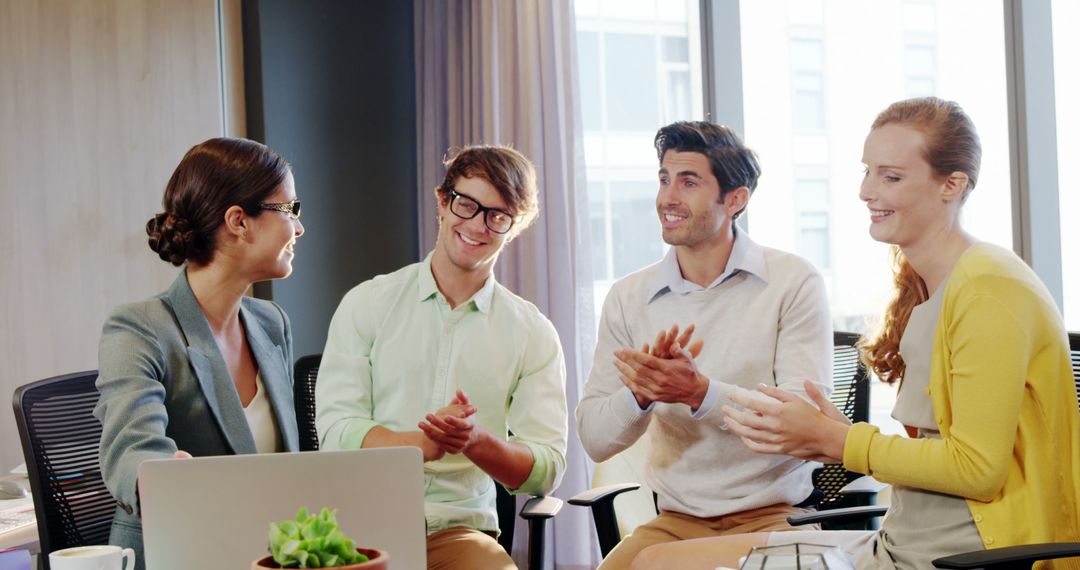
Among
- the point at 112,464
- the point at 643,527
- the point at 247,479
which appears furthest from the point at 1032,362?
the point at 112,464

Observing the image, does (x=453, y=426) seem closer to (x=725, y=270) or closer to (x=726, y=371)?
(x=726, y=371)

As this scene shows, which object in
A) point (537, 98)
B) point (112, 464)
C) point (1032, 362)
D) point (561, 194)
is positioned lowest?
point (112, 464)

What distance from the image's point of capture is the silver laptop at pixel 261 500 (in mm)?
1442

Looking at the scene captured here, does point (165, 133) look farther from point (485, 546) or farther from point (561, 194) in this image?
point (485, 546)

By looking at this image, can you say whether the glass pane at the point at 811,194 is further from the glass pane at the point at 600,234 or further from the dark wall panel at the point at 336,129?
the dark wall panel at the point at 336,129

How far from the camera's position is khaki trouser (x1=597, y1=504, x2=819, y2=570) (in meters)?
2.37

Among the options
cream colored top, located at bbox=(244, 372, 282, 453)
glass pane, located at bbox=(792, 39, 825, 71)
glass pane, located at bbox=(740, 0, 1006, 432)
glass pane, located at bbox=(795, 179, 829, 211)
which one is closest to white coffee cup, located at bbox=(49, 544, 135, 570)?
Answer: cream colored top, located at bbox=(244, 372, 282, 453)

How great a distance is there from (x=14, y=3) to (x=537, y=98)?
1.97 meters

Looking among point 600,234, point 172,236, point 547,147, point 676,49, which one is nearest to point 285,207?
point 172,236

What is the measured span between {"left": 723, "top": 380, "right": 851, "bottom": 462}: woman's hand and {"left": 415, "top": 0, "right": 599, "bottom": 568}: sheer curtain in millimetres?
2297

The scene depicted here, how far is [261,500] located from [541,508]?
890mm

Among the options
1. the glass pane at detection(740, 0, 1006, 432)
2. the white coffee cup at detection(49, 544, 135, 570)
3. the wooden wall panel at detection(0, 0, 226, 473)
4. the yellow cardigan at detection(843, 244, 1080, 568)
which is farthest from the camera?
the glass pane at detection(740, 0, 1006, 432)

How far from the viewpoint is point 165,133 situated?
3643 mm

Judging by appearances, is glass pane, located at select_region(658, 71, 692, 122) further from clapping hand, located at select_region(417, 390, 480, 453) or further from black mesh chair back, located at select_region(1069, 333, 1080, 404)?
clapping hand, located at select_region(417, 390, 480, 453)
